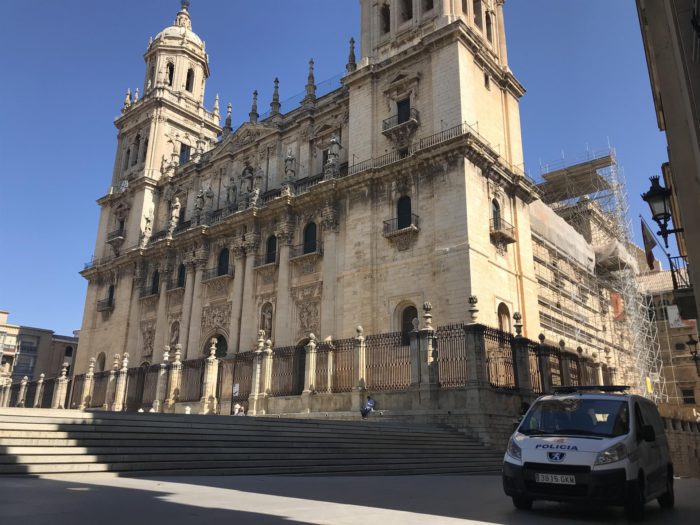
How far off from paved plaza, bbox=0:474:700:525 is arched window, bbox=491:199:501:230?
15629 mm

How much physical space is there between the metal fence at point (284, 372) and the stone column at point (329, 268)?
196cm

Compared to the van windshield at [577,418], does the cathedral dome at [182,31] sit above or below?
above

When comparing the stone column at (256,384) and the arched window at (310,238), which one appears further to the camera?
the arched window at (310,238)

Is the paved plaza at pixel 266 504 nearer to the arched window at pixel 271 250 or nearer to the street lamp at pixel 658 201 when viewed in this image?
the street lamp at pixel 658 201

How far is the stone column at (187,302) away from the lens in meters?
31.2

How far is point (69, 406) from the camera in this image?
3028cm

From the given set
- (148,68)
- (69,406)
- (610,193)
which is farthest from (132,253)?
(610,193)

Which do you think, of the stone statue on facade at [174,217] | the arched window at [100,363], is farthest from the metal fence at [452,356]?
the arched window at [100,363]

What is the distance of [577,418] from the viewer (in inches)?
Result: 283

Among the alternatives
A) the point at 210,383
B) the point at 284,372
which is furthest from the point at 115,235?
the point at 284,372

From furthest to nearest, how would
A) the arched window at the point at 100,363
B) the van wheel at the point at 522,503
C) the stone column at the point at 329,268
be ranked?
the arched window at the point at 100,363
the stone column at the point at 329,268
the van wheel at the point at 522,503

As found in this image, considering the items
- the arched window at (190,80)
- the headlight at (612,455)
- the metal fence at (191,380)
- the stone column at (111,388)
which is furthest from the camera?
the arched window at (190,80)

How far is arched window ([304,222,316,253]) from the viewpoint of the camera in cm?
2751

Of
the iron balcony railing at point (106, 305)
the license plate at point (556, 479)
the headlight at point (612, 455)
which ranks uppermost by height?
the iron balcony railing at point (106, 305)
